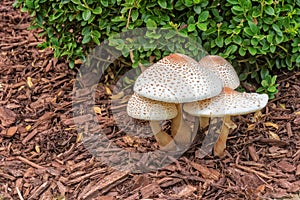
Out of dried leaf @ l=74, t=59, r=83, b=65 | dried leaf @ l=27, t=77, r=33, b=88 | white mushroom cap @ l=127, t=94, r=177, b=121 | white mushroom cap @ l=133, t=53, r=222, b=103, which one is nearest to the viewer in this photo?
white mushroom cap @ l=133, t=53, r=222, b=103

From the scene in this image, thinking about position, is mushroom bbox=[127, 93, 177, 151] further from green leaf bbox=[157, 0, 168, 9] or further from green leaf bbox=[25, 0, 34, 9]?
green leaf bbox=[25, 0, 34, 9]

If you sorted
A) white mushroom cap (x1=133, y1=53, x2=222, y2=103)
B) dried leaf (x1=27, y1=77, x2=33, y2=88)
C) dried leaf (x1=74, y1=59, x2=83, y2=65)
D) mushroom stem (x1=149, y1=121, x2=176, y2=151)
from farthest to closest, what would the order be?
dried leaf (x1=74, y1=59, x2=83, y2=65) < dried leaf (x1=27, y1=77, x2=33, y2=88) < mushroom stem (x1=149, y1=121, x2=176, y2=151) < white mushroom cap (x1=133, y1=53, x2=222, y2=103)

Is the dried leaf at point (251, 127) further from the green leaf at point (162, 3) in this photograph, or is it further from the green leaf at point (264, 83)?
the green leaf at point (162, 3)

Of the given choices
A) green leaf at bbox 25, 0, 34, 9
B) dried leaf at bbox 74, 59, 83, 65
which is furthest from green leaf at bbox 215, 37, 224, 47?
green leaf at bbox 25, 0, 34, 9

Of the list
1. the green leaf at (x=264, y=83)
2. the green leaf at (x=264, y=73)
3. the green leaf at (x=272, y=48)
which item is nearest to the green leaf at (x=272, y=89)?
the green leaf at (x=264, y=83)

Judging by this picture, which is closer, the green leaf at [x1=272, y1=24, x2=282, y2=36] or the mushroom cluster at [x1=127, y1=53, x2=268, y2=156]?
the mushroom cluster at [x1=127, y1=53, x2=268, y2=156]

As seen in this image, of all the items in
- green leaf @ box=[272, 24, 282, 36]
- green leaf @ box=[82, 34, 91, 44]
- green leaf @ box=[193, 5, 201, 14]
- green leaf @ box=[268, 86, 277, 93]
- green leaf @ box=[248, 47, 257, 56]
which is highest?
green leaf @ box=[193, 5, 201, 14]

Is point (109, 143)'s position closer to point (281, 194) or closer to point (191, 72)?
point (191, 72)

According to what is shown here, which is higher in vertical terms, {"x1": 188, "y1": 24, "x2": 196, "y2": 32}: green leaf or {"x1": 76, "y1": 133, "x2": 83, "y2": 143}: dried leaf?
{"x1": 188, "y1": 24, "x2": 196, "y2": 32}: green leaf
